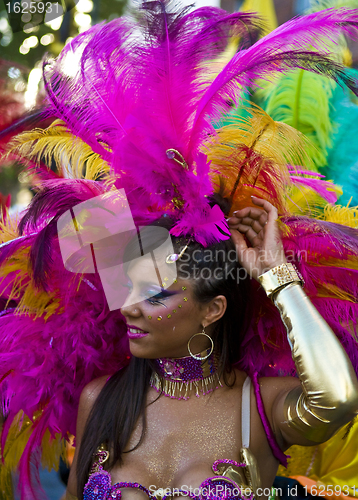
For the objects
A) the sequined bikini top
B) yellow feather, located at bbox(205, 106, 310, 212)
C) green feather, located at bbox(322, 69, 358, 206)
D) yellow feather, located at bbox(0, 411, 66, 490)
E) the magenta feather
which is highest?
the magenta feather

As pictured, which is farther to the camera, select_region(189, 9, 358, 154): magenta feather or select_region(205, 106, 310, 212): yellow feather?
select_region(205, 106, 310, 212): yellow feather

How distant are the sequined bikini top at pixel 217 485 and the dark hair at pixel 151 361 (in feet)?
0.23

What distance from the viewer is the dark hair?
1.53 m

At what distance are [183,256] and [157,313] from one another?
213 millimetres

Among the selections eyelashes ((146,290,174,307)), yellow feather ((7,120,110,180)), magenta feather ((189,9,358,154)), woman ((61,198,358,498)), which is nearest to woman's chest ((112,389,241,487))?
woman ((61,198,358,498))

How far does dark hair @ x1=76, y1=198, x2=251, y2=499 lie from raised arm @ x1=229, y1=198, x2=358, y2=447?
0.11 m

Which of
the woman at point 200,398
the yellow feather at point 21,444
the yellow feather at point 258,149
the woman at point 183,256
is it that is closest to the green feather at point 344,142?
the woman at point 183,256

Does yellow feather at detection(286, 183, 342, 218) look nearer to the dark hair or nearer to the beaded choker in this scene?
the dark hair

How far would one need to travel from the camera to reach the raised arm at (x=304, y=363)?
128 centimetres

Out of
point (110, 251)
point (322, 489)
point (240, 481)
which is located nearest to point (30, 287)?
point (110, 251)

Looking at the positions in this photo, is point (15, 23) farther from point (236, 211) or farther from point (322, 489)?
point (322, 489)

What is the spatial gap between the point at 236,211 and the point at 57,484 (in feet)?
5.93

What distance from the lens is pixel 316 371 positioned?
1.29 m

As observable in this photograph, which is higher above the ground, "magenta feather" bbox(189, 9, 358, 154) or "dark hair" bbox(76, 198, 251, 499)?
"magenta feather" bbox(189, 9, 358, 154)
